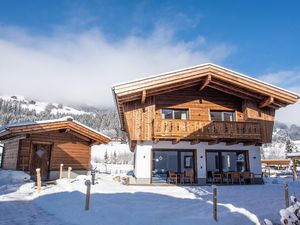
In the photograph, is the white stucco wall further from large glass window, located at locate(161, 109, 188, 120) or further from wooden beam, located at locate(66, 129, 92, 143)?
wooden beam, located at locate(66, 129, 92, 143)

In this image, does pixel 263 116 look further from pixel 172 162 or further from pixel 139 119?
pixel 139 119

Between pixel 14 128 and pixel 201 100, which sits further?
pixel 201 100

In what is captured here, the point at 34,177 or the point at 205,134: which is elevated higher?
the point at 205,134

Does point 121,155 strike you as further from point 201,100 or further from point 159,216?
point 159,216

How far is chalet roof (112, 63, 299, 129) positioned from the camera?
16.3 m

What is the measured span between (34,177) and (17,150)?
2052 millimetres

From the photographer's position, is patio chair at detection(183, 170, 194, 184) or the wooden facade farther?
patio chair at detection(183, 170, 194, 184)

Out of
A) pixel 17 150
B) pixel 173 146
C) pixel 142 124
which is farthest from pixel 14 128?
pixel 173 146

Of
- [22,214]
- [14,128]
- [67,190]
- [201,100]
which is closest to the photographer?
[22,214]

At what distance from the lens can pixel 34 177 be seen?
56.7ft

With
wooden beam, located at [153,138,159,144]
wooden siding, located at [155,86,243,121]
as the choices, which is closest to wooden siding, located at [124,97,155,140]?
wooden beam, located at [153,138,159,144]

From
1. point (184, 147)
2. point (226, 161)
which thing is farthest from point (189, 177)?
point (226, 161)

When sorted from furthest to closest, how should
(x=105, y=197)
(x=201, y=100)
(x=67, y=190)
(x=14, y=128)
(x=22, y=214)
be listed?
(x=201, y=100) < (x=14, y=128) < (x=67, y=190) < (x=105, y=197) < (x=22, y=214)

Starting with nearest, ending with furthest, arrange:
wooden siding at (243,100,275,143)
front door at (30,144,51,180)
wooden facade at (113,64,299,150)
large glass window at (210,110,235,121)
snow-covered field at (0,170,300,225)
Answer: snow-covered field at (0,170,300,225), wooden facade at (113,64,299,150), front door at (30,144,51,180), wooden siding at (243,100,275,143), large glass window at (210,110,235,121)
